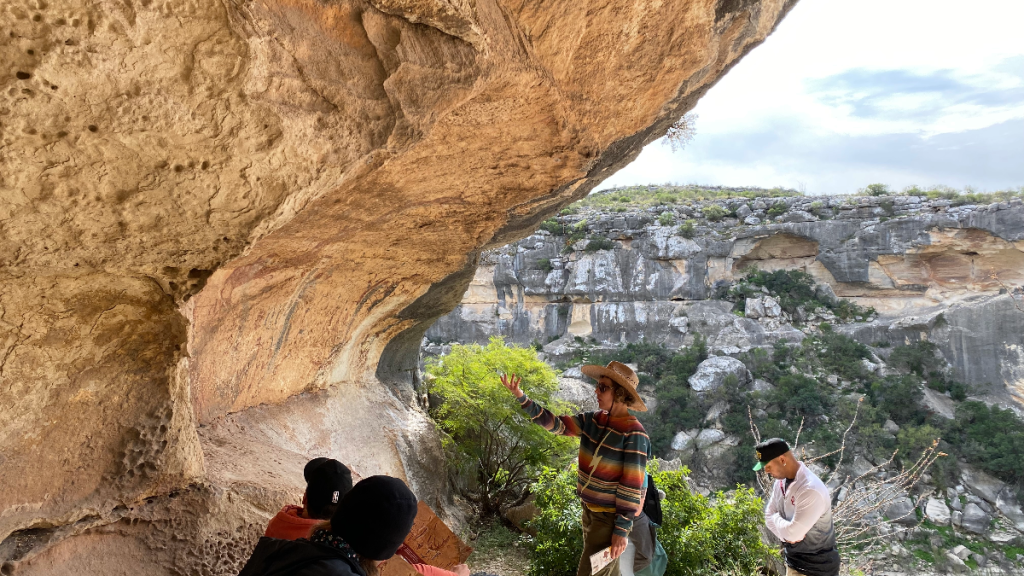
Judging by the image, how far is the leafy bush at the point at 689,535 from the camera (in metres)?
4.27

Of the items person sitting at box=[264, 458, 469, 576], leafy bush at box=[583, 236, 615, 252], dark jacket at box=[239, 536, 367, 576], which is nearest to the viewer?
dark jacket at box=[239, 536, 367, 576]

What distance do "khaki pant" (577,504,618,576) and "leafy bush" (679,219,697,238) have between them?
31086 millimetres

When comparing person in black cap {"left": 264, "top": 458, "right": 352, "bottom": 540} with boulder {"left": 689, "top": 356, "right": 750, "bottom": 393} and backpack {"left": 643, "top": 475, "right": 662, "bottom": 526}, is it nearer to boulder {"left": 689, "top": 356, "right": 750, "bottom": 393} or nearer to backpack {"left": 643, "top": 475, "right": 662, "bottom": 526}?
backpack {"left": 643, "top": 475, "right": 662, "bottom": 526}

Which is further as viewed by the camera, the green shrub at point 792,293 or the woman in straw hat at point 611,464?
the green shrub at point 792,293

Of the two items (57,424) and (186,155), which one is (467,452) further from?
(186,155)

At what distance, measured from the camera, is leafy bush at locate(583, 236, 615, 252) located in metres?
34.0

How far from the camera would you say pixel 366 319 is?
5547 mm

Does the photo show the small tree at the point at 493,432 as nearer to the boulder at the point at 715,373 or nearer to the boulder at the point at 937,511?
the boulder at the point at 937,511

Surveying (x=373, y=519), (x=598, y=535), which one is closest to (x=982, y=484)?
(x=598, y=535)

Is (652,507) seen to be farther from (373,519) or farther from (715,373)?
(715,373)

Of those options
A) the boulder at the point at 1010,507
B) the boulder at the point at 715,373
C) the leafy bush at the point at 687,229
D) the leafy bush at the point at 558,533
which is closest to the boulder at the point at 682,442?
the boulder at the point at 715,373

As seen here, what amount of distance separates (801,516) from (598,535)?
1.07 metres

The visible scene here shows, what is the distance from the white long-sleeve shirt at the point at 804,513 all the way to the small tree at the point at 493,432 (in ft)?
14.7

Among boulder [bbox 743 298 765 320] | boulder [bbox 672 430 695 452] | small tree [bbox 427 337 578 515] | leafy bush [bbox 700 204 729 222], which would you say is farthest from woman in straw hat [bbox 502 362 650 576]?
leafy bush [bbox 700 204 729 222]
